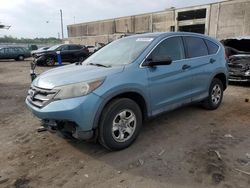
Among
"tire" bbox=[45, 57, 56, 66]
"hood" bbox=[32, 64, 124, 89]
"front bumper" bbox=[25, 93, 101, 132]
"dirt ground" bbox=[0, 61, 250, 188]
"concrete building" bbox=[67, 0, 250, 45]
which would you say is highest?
"concrete building" bbox=[67, 0, 250, 45]

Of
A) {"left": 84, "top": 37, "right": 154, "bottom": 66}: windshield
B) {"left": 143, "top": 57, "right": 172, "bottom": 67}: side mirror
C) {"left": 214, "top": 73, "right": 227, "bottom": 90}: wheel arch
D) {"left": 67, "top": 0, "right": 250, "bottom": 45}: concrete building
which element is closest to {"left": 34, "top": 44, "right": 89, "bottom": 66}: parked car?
{"left": 67, "top": 0, "right": 250, "bottom": 45}: concrete building

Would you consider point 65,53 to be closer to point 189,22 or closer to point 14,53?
point 14,53

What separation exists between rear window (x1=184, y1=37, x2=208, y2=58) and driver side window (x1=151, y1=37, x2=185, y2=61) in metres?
0.21

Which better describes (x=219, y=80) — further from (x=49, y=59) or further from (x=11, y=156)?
(x=49, y=59)

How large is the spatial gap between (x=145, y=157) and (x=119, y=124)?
0.61 metres

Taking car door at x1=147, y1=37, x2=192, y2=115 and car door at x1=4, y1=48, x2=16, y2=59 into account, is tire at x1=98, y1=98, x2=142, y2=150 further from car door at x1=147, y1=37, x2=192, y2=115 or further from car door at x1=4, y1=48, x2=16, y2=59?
car door at x1=4, y1=48, x2=16, y2=59

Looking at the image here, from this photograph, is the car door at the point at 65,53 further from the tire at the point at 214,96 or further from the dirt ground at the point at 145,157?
the tire at the point at 214,96

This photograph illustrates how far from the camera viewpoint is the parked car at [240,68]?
8.62 m

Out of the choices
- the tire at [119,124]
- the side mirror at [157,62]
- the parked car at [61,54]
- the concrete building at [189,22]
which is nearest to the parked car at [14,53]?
the parked car at [61,54]

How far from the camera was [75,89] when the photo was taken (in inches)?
136

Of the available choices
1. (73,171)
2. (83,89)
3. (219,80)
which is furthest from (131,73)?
(219,80)

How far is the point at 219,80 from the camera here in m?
5.93

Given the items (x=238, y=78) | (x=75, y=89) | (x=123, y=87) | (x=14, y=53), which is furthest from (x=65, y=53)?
(x=75, y=89)

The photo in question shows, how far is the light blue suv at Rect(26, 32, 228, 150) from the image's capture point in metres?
3.45
